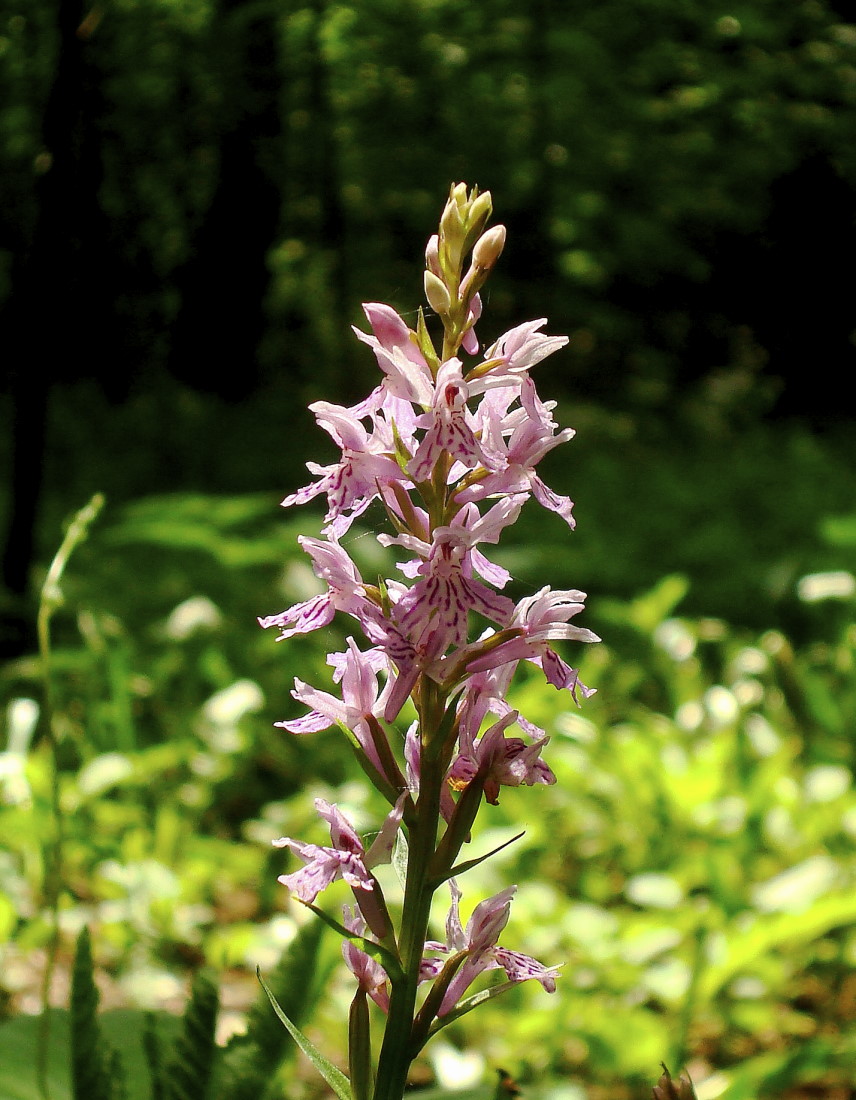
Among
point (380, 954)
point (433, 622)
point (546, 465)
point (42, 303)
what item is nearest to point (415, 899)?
point (380, 954)

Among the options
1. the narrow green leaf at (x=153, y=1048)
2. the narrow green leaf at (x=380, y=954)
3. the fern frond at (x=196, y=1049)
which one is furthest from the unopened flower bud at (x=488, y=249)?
the narrow green leaf at (x=153, y=1048)

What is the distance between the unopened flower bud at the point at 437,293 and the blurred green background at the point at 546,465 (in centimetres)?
123

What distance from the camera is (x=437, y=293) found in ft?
2.92

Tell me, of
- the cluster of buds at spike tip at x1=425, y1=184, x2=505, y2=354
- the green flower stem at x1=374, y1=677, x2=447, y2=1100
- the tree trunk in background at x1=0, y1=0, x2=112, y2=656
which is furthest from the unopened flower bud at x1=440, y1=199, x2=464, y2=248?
the tree trunk in background at x1=0, y1=0, x2=112, y2=656

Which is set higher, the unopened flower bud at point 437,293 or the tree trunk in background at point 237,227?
the tree trunk in background at point 237,227

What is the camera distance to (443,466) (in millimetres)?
888

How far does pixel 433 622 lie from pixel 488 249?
33 centimetres

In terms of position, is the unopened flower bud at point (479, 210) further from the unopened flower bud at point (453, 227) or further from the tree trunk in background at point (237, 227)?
the tree trunk in background at point (237, 227)

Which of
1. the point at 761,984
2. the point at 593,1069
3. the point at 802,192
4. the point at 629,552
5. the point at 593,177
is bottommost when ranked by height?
the point at 593,1069

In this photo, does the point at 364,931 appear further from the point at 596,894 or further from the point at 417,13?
the point at 417,13

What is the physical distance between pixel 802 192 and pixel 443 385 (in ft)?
31.7

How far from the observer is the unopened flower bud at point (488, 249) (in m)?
0.91

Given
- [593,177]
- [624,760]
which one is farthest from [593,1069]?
[593,177]

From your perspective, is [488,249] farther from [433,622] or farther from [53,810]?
[53,810]
